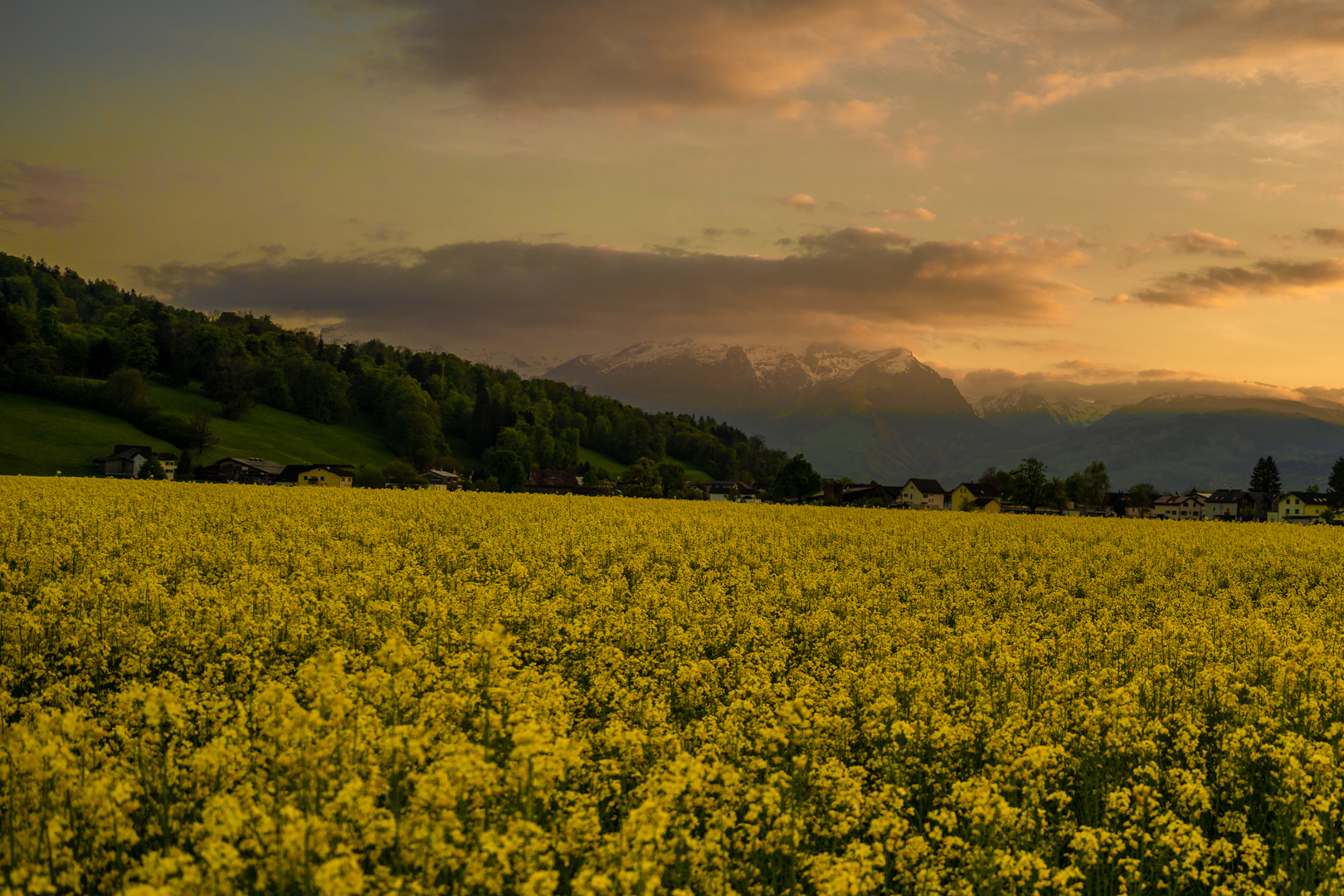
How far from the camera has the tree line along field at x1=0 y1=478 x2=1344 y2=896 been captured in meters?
6.15

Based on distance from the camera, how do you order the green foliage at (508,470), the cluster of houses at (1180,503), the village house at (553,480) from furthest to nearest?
the village house at (553,480) < the green foliage at (508,470) < the cluster of houses at (1180,503)

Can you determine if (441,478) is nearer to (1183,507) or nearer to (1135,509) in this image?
(1135,509)

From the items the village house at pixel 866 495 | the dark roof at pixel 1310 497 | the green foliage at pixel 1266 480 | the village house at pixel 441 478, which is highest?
the green foliage at pixel 1266 480

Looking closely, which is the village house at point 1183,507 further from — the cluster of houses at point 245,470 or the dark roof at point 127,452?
the dark roof at point 127,452

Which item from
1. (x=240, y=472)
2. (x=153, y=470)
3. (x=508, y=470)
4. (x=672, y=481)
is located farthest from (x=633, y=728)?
(x=508, y=470)

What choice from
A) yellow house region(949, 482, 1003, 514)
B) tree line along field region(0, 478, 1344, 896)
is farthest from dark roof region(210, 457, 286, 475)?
tree line along field region(0, 478, 1344, 896)

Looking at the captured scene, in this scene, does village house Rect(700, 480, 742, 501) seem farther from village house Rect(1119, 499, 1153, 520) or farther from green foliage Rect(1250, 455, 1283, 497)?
green foliage Rect(1250, 455, 1283, 497)

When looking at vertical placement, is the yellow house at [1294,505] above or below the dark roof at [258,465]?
above

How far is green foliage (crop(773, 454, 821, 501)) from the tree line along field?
337 ft

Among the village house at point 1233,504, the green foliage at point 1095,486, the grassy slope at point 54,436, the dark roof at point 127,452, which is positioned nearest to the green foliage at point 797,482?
the green foliage at point 1095,486

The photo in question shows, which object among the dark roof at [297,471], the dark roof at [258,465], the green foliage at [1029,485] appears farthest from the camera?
the dark roof at [297,471]

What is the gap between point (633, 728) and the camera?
31.9 feet

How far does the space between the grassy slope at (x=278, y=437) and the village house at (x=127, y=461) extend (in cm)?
1398

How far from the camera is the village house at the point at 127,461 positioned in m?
104
